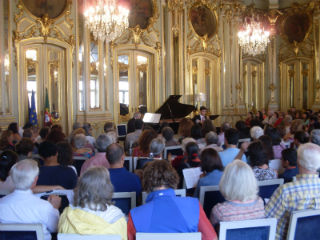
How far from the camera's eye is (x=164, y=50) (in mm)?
12391

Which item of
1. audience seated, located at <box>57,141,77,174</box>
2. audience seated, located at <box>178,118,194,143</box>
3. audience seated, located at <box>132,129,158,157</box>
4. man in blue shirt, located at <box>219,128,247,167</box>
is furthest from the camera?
audience seated, located at <box>178,118,194,143</box>

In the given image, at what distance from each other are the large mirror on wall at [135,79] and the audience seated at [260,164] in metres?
8.29

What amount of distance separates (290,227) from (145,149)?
9.77 ft

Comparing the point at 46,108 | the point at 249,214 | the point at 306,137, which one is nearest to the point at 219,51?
the point at 46,108

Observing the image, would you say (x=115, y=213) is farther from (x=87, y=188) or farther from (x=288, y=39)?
(x=288, y=39)

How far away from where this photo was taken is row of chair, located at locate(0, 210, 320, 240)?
2.04 meters

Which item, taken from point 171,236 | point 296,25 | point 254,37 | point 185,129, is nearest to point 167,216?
Answer: point 171,236

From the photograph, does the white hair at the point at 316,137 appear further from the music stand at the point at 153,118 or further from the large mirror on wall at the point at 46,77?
the large mirror on wall at the point at 46,77

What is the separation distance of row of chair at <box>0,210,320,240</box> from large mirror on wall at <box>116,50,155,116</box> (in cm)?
958

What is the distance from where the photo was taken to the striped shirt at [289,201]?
270 cm

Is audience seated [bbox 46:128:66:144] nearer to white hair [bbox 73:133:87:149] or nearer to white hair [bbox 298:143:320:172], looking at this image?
white hair [bbox 73:133:87:149]

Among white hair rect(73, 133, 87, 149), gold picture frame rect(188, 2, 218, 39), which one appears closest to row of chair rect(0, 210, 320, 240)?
white hair rect(73, 133, 87, 149)

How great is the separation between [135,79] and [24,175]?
964cm

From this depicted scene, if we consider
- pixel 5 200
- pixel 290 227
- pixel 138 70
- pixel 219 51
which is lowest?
pixel 290 227
